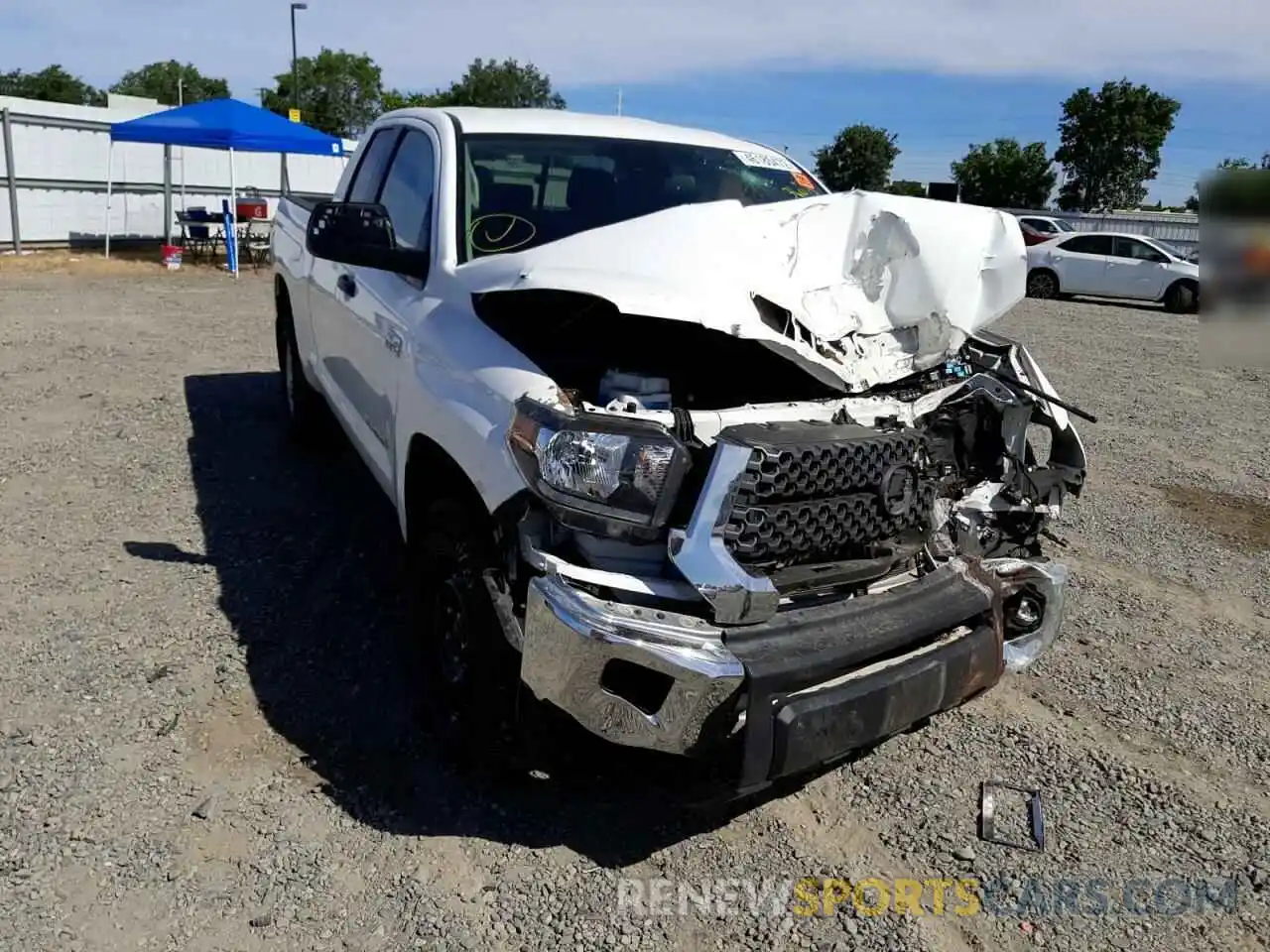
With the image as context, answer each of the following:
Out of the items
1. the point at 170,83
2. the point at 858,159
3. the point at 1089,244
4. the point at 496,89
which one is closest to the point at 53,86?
the point at 170,83

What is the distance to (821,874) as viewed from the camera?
9.10 feet

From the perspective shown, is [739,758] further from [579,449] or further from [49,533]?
[49,533]

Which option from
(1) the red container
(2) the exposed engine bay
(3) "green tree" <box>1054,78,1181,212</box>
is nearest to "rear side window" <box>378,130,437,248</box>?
(2) the exposed engine bay

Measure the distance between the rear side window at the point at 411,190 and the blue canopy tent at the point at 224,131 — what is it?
12737mm

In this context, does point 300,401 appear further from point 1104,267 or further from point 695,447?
point 1104,267

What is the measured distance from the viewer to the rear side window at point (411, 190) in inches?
147

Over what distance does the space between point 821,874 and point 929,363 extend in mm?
1617

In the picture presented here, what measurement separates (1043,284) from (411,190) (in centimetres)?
1772

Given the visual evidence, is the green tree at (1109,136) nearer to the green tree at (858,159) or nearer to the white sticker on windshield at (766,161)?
the white sticker on windshield at (766,161)

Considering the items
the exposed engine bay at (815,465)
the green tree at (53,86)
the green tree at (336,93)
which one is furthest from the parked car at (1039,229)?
the green tree at (53,86)

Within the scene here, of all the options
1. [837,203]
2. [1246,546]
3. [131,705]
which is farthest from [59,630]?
[1246,546]

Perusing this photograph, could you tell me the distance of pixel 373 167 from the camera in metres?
4.77

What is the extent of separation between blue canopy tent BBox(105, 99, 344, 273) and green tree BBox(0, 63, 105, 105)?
176 feet

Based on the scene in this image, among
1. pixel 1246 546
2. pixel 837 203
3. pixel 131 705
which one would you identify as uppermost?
pixel 837 203
